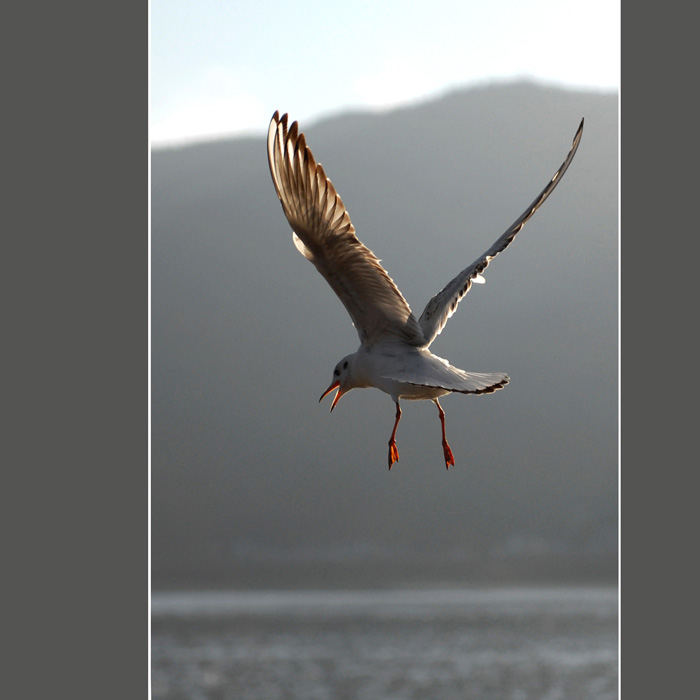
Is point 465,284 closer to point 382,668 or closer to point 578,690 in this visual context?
point 578,690

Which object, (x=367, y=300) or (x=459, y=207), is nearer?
(x=367, y=300)

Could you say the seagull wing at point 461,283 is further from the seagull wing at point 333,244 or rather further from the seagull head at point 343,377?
the seagull head at point 343,377

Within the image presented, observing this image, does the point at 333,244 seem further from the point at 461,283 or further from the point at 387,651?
the point at 387,651

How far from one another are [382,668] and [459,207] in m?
18.4

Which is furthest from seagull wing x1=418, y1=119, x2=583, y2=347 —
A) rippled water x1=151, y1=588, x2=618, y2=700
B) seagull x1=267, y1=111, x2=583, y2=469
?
rippled water x1=151, y1=588, x2=618, y2=700

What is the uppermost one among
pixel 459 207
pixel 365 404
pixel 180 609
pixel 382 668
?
pixel 459 207

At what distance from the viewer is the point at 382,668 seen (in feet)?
61.9

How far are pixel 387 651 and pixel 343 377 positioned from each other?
725 inches

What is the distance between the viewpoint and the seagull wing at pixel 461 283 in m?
3.59

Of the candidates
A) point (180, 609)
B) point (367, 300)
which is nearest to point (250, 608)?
point (180, 609)

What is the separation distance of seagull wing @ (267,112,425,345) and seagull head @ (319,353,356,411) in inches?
4.4

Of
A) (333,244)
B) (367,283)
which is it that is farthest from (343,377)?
(333,244)

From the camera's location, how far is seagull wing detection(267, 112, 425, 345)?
345 cm

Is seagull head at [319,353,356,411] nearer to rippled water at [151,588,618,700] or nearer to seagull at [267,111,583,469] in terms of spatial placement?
seagull at [267,111,583,469]
